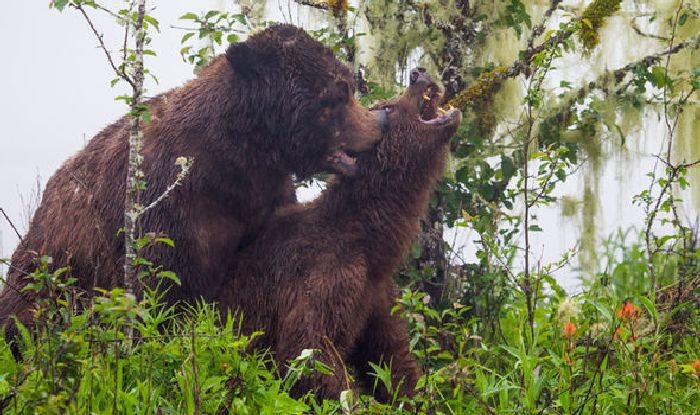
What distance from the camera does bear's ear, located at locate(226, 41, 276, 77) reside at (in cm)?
495

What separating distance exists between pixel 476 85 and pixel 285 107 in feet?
6.30

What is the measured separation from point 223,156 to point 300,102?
47cm

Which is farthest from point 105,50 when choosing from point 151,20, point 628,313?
point 628,313

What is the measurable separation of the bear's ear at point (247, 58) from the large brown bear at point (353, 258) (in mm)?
674

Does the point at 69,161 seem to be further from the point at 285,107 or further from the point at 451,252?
the point at 451,252

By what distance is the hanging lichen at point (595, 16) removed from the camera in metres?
6.78

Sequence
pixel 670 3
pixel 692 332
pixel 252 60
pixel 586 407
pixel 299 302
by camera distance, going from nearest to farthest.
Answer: pixel 586 407
pixel 299 302
pixel 252 60
pixel 692 332
pixel 670 3

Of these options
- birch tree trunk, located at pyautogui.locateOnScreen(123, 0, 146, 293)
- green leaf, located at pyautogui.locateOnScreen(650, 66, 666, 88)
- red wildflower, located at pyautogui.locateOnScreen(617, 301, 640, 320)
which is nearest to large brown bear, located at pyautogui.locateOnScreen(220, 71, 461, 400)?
birch tree trunk, located at pyautogui.locateOnScreen(123, 0, 146, 293)

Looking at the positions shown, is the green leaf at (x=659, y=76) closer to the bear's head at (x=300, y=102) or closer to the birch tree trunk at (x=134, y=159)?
the bear's head at (x=300, y=102)

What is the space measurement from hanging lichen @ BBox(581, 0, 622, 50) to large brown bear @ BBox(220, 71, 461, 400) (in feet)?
6.39

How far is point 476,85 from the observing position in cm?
657

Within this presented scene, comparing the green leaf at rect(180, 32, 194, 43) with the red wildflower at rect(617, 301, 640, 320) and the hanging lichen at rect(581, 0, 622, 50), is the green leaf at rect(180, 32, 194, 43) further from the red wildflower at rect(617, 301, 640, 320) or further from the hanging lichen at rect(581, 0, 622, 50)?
the red wildflower at rect(617, 301, 640, 320)

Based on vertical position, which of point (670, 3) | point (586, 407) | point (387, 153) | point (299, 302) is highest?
point (670, 3)

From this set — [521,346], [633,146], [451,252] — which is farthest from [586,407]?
[633,146]
